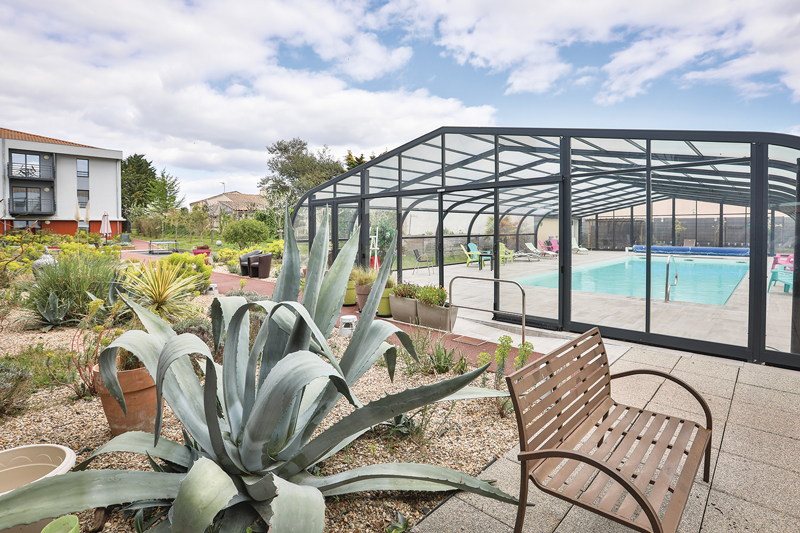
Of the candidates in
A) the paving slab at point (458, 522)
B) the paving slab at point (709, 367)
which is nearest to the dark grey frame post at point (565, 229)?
the paving slab at point (709, 367)

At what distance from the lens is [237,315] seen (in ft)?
5.03

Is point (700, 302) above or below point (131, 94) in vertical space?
below

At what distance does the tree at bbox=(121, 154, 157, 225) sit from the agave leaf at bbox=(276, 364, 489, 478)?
1832 inches

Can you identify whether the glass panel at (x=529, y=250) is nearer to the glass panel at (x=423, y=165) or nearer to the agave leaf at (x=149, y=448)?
the glass panel at (x=423, y=165)

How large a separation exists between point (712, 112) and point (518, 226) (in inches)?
1319

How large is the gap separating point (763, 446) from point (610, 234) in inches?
148

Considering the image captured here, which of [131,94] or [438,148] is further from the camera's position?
[131,94]

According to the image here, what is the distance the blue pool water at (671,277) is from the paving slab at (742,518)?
3.89 m

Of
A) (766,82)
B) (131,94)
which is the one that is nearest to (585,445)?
(131,94)

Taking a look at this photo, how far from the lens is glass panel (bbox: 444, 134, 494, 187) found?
7052mm

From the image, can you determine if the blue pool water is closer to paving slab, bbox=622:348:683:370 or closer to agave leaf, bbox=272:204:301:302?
paving slab, bbox=622:348:683:370

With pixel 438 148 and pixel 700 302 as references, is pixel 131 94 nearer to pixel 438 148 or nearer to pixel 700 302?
pixel 438 148

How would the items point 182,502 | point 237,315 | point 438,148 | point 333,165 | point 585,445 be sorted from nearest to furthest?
point 182,502 < point 237,315 < point 585,445 < point 438,148 < point 333,165

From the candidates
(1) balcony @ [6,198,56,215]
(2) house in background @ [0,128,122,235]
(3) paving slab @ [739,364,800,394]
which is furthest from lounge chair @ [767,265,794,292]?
(1) balcony @ [6,198,56,215]
